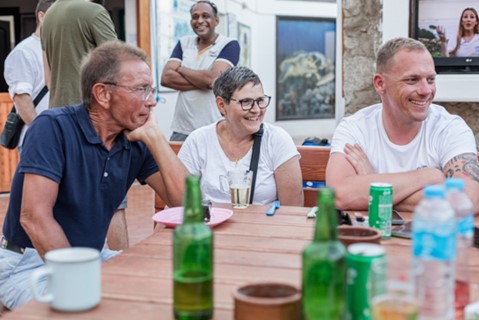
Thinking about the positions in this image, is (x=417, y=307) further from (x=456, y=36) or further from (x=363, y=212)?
(x=456, y=36)

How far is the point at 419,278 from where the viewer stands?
42.8 inches

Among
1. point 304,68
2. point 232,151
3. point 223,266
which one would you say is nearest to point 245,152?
point 232,151

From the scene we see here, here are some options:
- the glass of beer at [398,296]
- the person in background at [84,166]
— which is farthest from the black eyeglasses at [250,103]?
the glass of beer at [398,296]

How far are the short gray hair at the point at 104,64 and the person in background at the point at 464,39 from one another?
2.55m

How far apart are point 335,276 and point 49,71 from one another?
2.98 meters

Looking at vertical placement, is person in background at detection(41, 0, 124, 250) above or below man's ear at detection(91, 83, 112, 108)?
above

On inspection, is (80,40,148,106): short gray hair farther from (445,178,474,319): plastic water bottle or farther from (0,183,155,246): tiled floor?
(0,183,155,246): tiled floor

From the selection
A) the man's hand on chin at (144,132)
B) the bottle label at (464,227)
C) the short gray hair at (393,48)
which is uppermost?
the short gray hair at (393,48)

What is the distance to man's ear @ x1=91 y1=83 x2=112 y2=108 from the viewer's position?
2.29 meters

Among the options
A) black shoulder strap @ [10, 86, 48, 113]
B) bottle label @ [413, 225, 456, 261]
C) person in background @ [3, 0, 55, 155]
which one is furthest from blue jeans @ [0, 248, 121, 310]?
black shoulder strap @ [10, 86, 48, 113]

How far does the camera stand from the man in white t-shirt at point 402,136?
2525 mm

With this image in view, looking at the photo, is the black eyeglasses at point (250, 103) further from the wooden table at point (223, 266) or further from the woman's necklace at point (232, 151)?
the wooden table at point (223, 266)

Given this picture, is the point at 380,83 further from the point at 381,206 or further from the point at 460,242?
the point at 460,242

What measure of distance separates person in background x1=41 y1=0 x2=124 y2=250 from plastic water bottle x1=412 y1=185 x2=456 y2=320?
240cm
